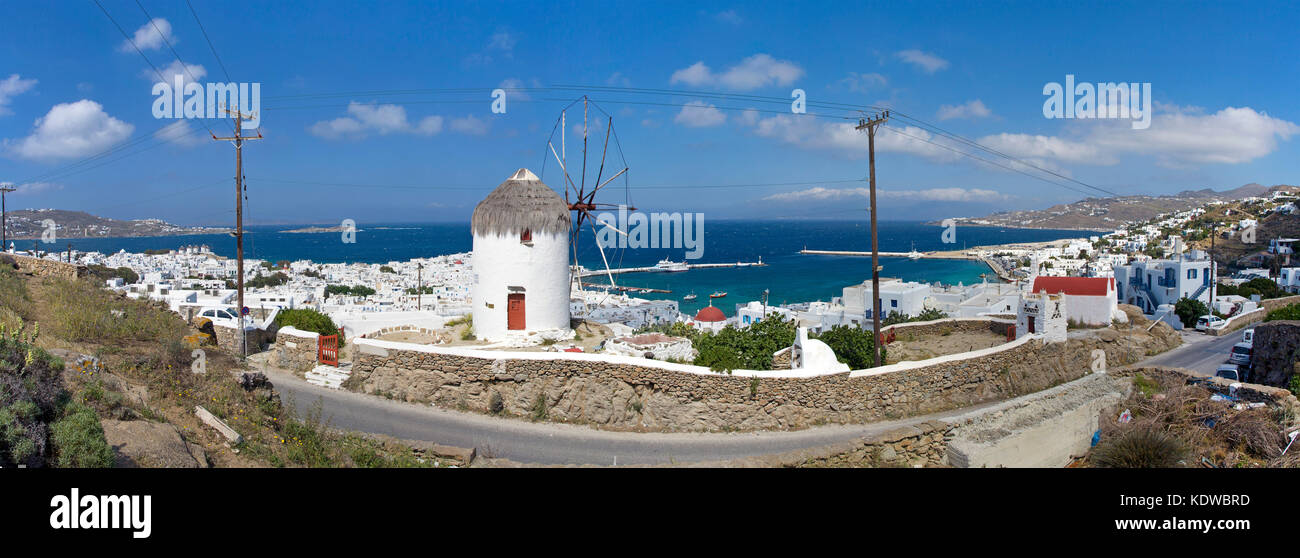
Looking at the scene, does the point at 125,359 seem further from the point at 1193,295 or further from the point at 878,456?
the point at 1193,295

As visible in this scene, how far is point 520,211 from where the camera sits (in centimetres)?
1523

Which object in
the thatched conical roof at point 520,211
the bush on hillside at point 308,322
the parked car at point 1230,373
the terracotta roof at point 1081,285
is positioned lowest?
the parked car at point 1230,373

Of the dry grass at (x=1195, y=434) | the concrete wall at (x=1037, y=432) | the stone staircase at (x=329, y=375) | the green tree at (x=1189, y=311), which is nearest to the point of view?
the dry grass at (x=1195, y=434)

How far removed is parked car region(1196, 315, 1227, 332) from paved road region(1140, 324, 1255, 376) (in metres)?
0.69

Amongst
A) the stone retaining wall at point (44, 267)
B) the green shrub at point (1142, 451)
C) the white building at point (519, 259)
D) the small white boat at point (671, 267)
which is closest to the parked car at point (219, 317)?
the stone retaining wall at point (44, 267)

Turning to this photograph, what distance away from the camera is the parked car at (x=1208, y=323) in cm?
2661

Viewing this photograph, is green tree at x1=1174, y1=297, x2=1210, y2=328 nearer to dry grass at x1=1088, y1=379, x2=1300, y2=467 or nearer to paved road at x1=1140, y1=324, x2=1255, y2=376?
paved road at x1=1140, y1=324, x2=1255, y2=376

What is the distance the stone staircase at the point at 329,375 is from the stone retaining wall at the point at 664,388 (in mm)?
487

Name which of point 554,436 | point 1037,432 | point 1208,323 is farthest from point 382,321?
point 1208,323

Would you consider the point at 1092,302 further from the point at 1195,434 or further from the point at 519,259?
the point at 519,259

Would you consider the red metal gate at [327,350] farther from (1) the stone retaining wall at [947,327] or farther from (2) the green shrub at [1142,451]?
(2) the green shrub at [1142,451]

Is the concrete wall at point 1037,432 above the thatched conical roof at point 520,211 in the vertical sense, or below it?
below

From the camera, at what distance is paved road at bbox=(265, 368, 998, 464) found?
30.5 feet

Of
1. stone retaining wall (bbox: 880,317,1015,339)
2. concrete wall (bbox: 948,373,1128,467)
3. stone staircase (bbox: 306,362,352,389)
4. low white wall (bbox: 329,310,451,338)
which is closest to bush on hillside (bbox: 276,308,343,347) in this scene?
stone staircase (bbox: 306,362,352,389)
